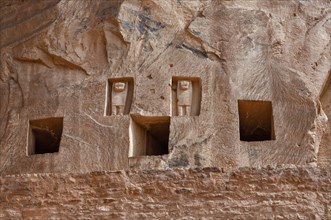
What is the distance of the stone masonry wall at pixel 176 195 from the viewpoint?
870cm

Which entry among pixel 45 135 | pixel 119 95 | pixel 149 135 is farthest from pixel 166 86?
pixel 45 135

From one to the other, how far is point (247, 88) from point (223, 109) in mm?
447

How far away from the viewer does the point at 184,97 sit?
1071cm

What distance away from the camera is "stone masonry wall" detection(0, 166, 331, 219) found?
28.5 feet

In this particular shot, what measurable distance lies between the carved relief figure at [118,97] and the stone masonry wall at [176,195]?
172cm

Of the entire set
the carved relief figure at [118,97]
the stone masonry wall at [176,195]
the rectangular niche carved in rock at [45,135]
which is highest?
the carved relief figure at [118,97]

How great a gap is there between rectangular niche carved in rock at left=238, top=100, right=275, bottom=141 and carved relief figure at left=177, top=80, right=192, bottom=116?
0.66 m

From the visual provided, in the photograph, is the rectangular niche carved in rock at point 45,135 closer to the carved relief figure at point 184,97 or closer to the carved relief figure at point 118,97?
the carved relief figure at point 118,97

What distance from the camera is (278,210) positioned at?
865 cm

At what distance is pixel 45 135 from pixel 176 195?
10.1 feet

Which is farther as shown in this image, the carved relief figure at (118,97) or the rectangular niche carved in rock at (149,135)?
the carved relief figure at (118,97)

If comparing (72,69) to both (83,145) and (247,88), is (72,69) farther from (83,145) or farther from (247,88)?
(247,88)

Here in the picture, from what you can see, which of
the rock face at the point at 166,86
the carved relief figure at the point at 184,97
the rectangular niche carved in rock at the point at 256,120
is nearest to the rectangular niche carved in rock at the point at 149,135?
the rock face at the point at 166,86

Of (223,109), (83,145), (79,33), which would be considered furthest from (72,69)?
(223,109)
